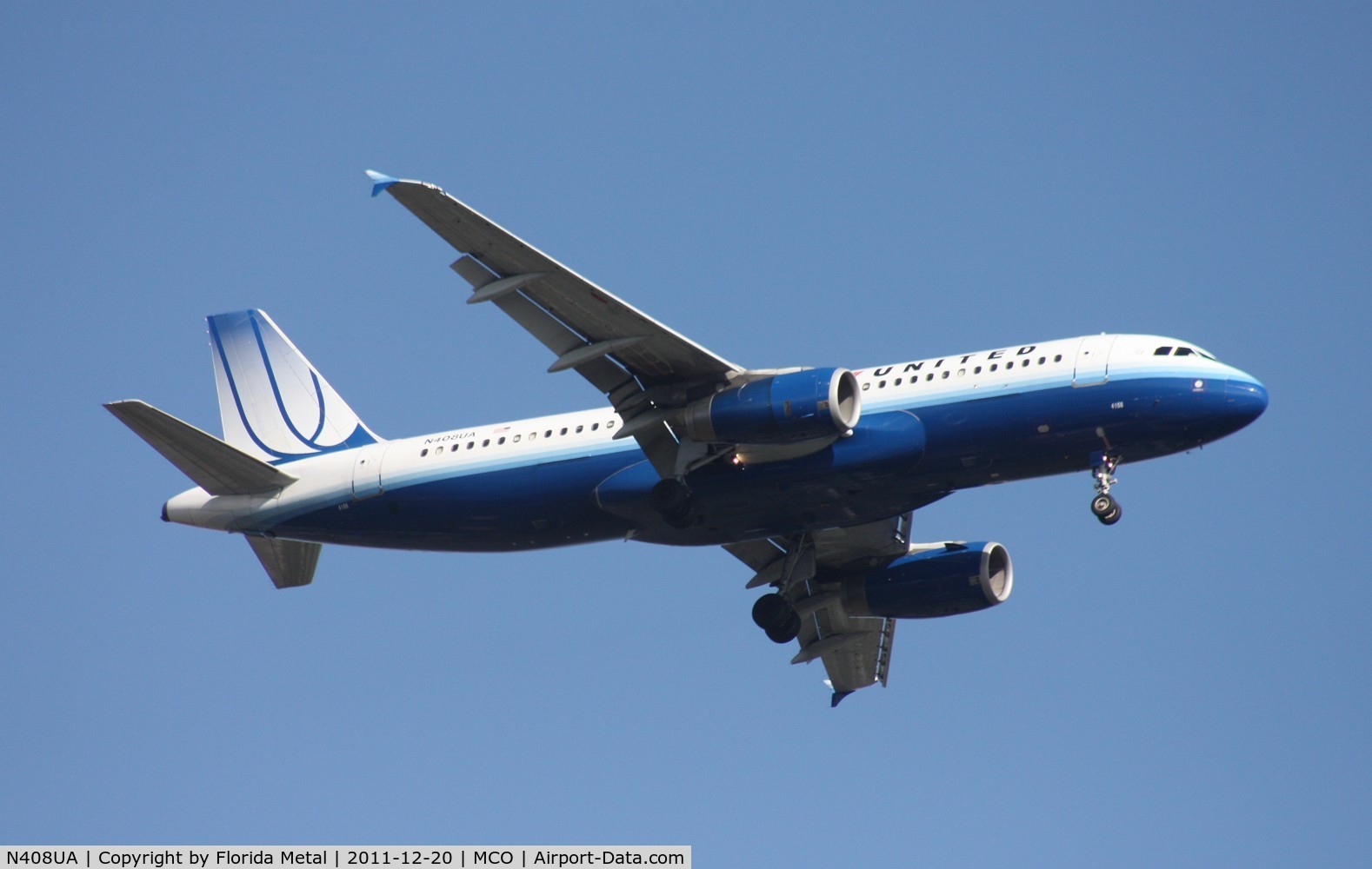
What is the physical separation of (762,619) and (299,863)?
14653 mm

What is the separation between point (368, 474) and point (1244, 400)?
19.1 metres

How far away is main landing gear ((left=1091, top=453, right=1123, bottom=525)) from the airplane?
0.04 m

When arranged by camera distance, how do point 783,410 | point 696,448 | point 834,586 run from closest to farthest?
point 783,410
point 696,448
point 834,586

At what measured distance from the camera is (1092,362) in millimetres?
36094

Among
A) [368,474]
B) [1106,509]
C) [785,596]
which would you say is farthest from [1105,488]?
[368,474]

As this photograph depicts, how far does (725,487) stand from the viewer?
122ft

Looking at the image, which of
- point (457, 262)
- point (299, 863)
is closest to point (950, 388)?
point (457, 262)

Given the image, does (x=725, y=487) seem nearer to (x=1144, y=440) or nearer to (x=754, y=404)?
(x=754, y=404)

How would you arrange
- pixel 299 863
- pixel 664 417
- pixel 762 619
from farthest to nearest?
pixel 762 619 → pixel 664 417 → pixel 299 863

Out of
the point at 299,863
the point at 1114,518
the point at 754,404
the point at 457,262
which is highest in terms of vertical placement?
the point at 457,262

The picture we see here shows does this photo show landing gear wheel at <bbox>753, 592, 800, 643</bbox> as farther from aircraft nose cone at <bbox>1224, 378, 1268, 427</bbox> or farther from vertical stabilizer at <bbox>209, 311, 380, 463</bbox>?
aircraft nose cone at <bbox>1224, 378, 1268, 427</bbox>

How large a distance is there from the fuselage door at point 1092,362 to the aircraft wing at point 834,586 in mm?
7580

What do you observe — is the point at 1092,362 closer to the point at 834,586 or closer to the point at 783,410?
the point at 783,410

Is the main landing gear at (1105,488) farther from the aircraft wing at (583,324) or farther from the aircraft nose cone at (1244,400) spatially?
the aircraft wing at (583,324)
